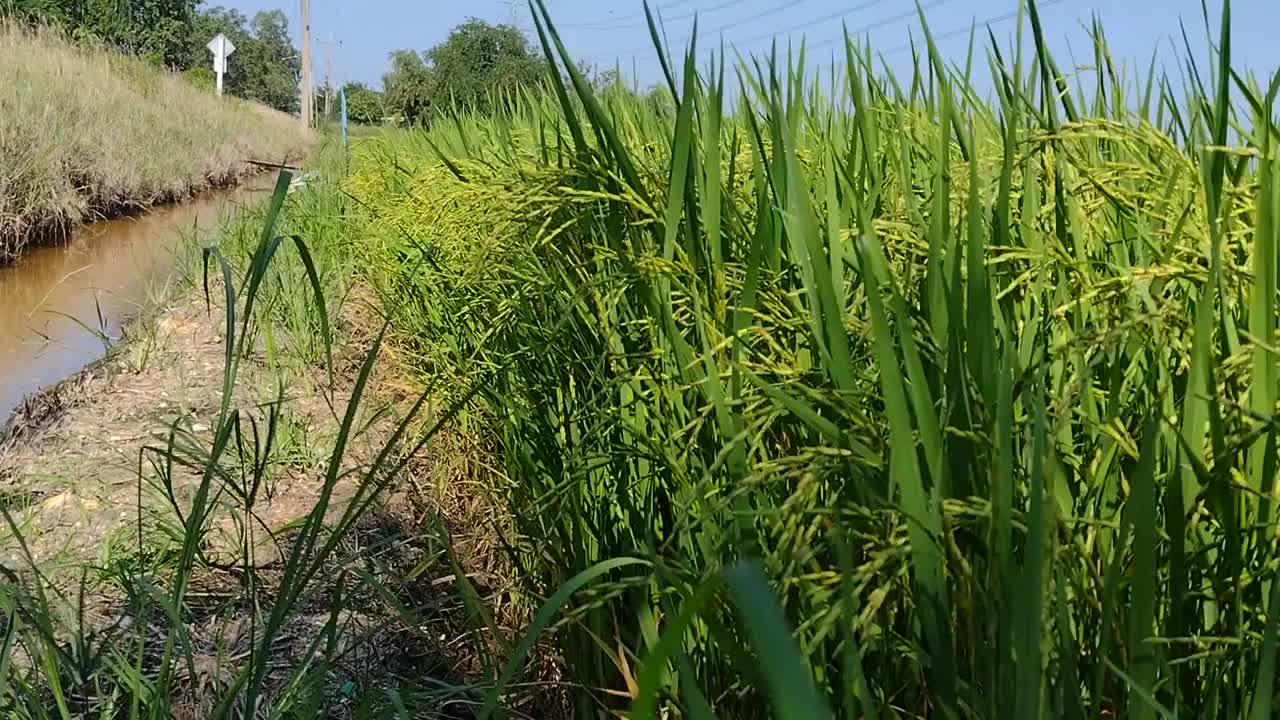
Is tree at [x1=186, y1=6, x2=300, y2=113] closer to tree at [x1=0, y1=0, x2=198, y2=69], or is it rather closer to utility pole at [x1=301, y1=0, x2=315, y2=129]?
tree at [x1=0, y1=0, x2=198, y2=69]

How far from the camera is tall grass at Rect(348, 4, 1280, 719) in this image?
0.55 m

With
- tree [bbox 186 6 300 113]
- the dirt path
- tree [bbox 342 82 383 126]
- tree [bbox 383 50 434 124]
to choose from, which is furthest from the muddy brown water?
tree [bbox 186 6 300 113]

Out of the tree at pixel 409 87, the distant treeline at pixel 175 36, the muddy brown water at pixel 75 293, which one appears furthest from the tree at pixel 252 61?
the muddy brown water at pixel 75 293

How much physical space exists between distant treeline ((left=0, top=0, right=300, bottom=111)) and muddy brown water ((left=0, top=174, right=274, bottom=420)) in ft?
21.2

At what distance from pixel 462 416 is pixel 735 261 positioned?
1049mm

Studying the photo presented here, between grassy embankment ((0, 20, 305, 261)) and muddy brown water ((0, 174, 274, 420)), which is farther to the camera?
grassy embankment ((0, 20, 305, 261))

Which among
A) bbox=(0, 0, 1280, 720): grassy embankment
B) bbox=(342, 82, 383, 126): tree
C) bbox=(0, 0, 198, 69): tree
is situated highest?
bbox=(0, 0, 198, 69): tree

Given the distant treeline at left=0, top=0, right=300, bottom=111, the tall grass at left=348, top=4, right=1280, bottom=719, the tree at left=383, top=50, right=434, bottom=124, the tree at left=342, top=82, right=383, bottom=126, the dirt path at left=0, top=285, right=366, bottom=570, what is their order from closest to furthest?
the tall grass at left=348, top=4, right=1280, bottom=719 < the dirt path at left=0, top=285, right=366, bottom=570 < the tree at left=342, top=82, right=383, bottom=126 < the tree at left=383, top=50, right=434, bottom=124 < the distant treeline at left=0, top=0, right=300, bottom=111

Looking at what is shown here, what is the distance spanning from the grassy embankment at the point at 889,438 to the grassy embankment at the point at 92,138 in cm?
385

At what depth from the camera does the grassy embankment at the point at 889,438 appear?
560 mm

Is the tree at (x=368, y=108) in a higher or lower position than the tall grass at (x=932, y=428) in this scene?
higher

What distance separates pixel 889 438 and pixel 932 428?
0.03m

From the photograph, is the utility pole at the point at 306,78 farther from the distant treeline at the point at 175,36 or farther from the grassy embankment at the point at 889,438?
the grassy embankment at the point at 889,438

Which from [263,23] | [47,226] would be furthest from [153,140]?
[263,23]
